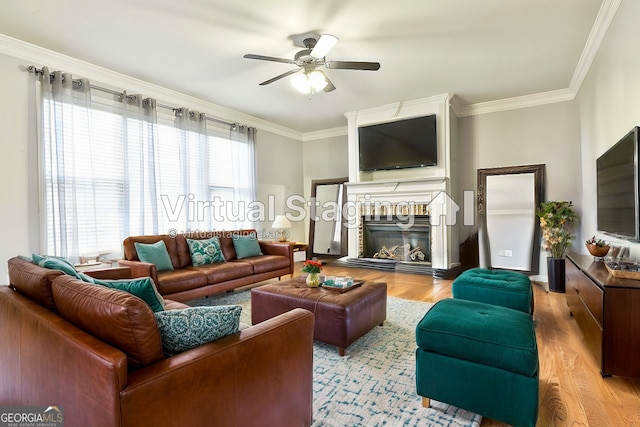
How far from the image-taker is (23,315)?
1.39 meters

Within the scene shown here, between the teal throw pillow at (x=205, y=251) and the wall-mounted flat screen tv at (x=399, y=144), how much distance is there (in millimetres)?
2838

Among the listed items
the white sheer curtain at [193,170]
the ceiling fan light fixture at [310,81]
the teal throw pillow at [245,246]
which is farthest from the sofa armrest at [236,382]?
the white sheer curtain at [193,170]

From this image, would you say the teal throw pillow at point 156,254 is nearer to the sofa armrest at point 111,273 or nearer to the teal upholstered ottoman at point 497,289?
the sofa armrest at point 111,273

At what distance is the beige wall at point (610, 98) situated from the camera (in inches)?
93.9

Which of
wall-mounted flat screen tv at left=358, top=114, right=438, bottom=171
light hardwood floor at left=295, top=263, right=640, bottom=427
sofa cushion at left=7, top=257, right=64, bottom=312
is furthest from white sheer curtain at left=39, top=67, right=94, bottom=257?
light hardwood floor at left=295, top=263, right=640, bottom=427

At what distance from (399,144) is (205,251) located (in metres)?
3.44

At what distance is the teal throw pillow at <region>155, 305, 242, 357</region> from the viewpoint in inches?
45.9

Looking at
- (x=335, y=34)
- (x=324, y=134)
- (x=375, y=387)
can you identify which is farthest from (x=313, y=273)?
(x=324, y=134)

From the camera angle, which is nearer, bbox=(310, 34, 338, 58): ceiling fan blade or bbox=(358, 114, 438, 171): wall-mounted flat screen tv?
bbox=(310, 34, 338, 58): ceiling fan blade

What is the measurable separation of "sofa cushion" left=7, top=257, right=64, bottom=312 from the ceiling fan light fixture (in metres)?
2.67

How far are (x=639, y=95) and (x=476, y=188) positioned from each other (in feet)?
10.1

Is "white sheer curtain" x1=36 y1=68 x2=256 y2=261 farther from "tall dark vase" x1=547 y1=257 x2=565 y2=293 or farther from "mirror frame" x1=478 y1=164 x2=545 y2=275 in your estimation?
"tall dark vase" x1=547 y1=257 x2=565 y2=293

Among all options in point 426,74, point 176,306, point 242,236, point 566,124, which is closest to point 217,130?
point 242,236

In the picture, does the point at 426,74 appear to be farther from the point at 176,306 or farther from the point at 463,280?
the point at 176,306
